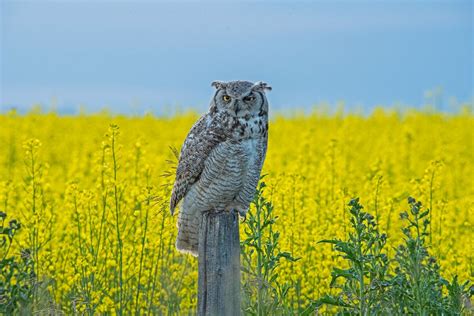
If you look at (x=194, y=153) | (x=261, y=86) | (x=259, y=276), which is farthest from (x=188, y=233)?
(x=261, y=86)

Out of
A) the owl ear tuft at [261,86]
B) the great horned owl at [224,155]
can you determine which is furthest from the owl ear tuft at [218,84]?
the owl ear tuft at [261,86]

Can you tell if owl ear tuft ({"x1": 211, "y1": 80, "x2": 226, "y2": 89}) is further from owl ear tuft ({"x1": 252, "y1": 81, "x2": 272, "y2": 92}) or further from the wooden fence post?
the wooden fence post

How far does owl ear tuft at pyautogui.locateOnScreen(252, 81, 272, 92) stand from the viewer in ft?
17.8

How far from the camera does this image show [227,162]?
5500 millimetres

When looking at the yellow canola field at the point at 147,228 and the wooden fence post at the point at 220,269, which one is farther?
the yellow canola field at the point at 147,228

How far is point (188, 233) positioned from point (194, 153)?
0.63 m

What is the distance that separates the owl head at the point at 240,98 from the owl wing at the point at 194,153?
0.15 meters

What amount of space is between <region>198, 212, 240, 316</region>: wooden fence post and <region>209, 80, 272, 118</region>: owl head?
2.75ft

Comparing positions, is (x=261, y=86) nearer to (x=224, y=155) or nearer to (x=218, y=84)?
(x=218, y=84)

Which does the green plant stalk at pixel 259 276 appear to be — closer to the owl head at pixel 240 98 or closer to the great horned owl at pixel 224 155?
the great horned owl at pixel 224 155

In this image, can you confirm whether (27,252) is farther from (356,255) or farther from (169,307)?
(356,255)

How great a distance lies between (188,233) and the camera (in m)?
5.83

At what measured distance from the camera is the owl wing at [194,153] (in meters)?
5.49

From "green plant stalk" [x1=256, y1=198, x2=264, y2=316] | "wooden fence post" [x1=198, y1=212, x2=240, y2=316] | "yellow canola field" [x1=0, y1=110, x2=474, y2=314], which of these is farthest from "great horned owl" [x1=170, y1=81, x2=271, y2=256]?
"wooden fence post" [x1=198, y1=212, x2=240, y2=316]
